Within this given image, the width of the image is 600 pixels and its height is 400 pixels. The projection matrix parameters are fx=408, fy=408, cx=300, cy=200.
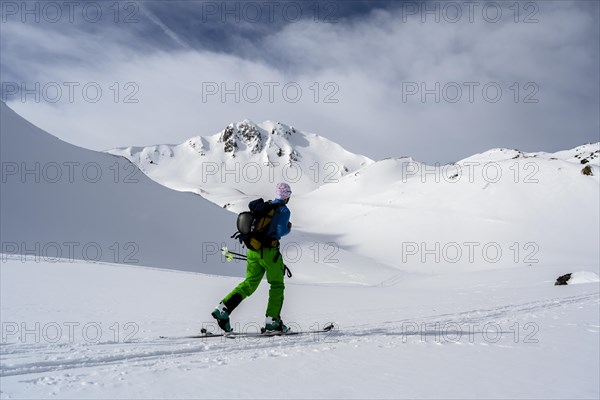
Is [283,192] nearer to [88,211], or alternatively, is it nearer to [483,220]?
[88,211]

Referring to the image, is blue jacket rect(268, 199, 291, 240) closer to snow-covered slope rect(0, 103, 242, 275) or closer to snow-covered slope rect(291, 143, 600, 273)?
snow-covered slope rect(0, 103, 242, 275)

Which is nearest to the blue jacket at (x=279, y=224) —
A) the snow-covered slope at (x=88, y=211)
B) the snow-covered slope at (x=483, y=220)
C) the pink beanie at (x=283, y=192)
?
the pink beanie at (x=283, y=192)

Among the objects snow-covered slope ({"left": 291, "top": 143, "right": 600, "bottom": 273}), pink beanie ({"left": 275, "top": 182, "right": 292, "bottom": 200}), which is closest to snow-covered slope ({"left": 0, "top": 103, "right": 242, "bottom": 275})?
pink beanie ({"left": 275, "top": 182, "right": 292, "bottom": 200})

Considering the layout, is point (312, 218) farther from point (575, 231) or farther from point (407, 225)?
point (575, 231)

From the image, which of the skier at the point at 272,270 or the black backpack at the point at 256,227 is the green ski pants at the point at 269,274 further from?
the black backpack at the point at 256,227

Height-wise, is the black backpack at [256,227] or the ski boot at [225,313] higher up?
the black backpack at [256,227]

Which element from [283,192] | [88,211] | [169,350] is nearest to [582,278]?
[283,192]

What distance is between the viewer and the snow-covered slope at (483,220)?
4131cm

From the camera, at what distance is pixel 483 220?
50062 millimetres

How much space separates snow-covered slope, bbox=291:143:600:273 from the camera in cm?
4131

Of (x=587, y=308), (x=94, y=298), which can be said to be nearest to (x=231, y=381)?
(x=94, y=298)

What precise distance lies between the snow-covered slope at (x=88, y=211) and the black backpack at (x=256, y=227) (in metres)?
20.3

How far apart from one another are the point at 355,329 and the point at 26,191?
92.1ft

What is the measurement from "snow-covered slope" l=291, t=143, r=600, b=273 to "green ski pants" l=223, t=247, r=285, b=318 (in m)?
35.2
